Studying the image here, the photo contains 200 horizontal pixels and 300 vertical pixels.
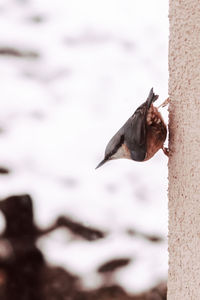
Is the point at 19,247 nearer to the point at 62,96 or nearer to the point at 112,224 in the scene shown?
the point at 112,224

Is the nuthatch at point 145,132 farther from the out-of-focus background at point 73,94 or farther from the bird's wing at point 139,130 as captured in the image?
the out-of-focus background at point 73,94

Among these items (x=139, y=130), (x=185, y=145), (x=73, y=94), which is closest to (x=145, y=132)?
(x=139, y=130)

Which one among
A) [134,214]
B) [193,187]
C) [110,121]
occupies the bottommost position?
[134,214]

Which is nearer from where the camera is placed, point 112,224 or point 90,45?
point 90,45

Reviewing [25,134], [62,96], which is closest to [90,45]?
[62,96]

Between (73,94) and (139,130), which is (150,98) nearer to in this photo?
(139,130)

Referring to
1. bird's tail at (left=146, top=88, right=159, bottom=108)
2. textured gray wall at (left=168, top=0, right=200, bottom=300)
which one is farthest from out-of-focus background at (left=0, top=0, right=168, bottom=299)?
textured gray wall at (left=168, top=0, right=200, bottom=300)
